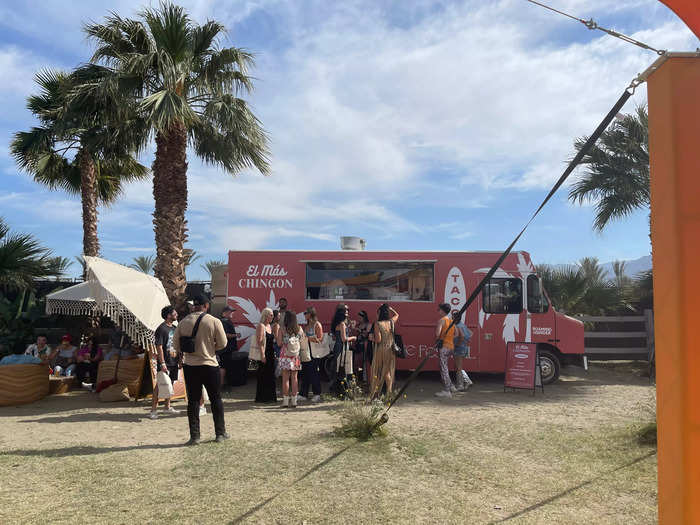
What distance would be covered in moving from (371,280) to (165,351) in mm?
4883

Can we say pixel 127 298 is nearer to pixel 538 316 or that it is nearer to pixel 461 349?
pixel 461 349

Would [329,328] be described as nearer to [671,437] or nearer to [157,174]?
[157,174]

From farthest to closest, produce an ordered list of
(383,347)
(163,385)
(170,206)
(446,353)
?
(170,206) → (446,353) → (383,347) → (163,385)

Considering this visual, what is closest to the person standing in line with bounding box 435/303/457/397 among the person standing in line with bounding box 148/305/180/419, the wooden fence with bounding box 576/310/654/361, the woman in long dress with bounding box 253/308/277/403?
the woman in long dress with bounding box 253/308/277/403

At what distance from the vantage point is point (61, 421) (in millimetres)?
7625

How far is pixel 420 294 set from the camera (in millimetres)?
10969

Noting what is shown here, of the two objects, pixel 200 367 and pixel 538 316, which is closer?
pixel 200 367

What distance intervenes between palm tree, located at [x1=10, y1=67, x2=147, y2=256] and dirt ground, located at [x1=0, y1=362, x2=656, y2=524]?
21.6ft

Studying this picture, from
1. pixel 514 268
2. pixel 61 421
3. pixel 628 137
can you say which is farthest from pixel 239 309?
pixel 628 137

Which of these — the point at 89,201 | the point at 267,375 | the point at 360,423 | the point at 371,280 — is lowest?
the point at 360,423

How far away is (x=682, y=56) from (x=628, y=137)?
12275mm

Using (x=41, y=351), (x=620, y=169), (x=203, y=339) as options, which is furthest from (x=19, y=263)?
(x=620, y=169)

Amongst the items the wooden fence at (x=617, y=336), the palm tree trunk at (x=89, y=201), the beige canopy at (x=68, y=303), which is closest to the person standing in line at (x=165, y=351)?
the beige canopy at (x=68, y=303)

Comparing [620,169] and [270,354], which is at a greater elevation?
[620,169]
